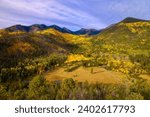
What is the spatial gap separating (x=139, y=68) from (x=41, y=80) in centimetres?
11013

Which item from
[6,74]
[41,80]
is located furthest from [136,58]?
[41,80]

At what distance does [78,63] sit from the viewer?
16638 centimetres

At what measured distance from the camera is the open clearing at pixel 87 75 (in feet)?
427

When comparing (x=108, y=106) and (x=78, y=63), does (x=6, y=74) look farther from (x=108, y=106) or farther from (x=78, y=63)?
(x=108, y=106)

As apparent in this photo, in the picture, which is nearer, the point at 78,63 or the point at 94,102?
the point at 94,102

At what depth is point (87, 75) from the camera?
138m

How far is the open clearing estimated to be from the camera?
130 m

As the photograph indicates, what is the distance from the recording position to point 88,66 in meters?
159

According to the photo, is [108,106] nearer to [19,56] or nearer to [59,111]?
[59,111]

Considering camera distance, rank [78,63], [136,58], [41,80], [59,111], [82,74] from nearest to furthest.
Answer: [59,111], [41,80], [82,74], [78,63], [136,58]

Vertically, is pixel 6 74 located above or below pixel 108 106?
below

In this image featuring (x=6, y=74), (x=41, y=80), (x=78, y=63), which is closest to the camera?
(x=41, y=80)

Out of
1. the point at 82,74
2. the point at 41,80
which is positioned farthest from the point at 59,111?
the point at 82,74

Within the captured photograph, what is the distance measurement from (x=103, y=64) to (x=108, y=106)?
153760mm
